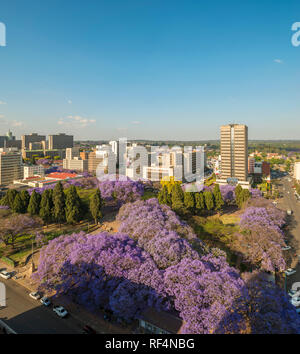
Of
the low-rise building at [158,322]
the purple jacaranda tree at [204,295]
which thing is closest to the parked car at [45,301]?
the low-rise building at [158,322]

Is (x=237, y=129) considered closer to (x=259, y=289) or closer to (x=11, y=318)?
(x=259, y=289)

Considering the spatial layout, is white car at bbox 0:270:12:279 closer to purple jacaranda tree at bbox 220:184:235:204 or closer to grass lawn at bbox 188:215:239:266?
grass lawn at bbox 188:215:239:266

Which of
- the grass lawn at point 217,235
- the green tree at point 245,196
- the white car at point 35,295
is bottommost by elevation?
the white car at point 35,295

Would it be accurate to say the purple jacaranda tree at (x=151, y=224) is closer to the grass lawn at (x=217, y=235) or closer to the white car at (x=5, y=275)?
the grass lawn at (x=217, y=235)

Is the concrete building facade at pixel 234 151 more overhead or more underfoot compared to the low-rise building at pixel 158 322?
more overhead

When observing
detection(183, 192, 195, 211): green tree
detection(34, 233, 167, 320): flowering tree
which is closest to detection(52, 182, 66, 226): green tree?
detection(34, 233, 167, 320): flowering tree
